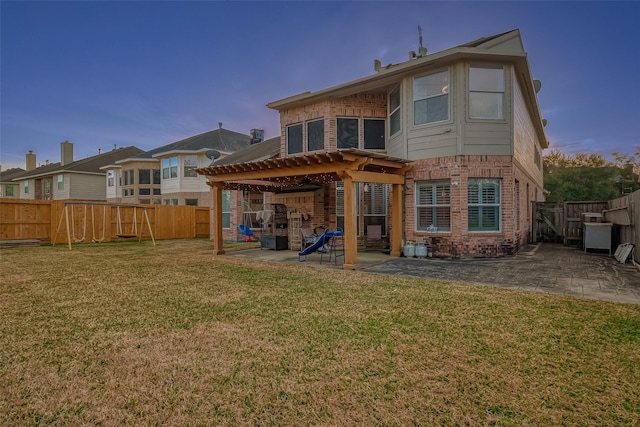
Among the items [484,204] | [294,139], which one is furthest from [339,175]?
[294,139]

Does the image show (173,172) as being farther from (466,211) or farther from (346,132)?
(466,211)

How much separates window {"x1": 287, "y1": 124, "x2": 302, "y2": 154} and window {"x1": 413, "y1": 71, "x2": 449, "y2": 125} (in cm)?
484

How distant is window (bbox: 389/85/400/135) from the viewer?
1126cm

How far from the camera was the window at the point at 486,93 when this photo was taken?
31.4ft

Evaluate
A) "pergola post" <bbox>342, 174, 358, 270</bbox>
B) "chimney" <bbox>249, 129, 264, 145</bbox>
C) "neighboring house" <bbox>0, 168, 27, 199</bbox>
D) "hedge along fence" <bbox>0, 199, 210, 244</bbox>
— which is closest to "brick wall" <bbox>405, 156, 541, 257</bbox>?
"pergola post" <bbox>342, 174, 358, 270</bbox>

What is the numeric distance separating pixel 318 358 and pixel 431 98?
8.98 m

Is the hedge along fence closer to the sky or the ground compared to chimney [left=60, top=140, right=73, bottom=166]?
closer to the ground

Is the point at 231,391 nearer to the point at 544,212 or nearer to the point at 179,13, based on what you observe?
the point at 179,13

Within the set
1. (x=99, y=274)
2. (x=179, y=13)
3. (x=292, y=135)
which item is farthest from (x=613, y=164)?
(x=99, y=274)

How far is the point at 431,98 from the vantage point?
33.0 ft

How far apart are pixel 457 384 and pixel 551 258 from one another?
8.77 m

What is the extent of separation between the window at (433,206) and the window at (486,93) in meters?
2.20

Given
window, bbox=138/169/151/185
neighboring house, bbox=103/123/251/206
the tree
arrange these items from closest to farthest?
neighboring house, bbox=103/123/251/206 < window, bbox=138/169/151/185 < the tree

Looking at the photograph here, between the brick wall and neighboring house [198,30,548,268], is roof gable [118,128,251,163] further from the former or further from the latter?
the brick wall
